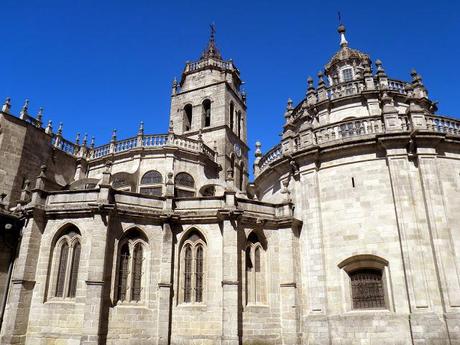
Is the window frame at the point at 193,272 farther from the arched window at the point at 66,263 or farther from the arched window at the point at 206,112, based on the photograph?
the arched window at the point at 206,112

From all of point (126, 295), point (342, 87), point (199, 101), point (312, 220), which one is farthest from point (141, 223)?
point (199, 101)

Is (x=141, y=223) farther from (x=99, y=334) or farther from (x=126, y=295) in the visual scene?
(x=99, y=334)

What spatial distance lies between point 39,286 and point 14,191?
8.56m

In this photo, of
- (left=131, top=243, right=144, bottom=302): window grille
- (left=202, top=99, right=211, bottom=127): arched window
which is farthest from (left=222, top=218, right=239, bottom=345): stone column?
(left=202, top=99, right=211, bottom=127): arched window

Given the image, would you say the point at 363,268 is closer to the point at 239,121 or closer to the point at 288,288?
the point at 288,288

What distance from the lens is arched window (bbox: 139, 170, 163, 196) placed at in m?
28.8

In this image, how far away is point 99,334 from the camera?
16734 mm

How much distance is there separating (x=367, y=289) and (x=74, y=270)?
13168 millimetres

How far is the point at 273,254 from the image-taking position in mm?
20016

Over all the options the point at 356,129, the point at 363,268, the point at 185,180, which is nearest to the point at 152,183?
the point at 185,180

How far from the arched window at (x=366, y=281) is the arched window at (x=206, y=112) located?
23725mm

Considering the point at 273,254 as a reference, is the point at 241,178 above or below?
above

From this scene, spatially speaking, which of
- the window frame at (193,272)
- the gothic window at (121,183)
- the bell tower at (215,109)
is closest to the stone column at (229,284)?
the window frame at (193,272)

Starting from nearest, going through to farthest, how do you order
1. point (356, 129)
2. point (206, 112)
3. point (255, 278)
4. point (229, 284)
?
point (229, 284) < point (255, 278) < point (356, 129) < point (206, 112)
